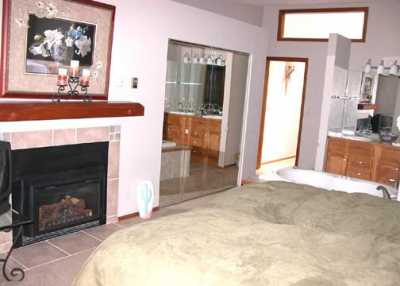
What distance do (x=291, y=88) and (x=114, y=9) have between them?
4.92 m

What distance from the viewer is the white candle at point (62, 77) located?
325cm

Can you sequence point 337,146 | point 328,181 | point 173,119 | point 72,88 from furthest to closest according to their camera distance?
1. point 337,146
2. point 173,119
3. point 328,181
4. point 72,88

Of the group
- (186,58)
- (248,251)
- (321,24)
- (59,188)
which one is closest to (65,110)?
(59,188)

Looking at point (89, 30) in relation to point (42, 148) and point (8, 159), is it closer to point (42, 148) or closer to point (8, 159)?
point (42, 148)

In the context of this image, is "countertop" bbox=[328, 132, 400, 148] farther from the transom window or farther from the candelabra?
the candelabra

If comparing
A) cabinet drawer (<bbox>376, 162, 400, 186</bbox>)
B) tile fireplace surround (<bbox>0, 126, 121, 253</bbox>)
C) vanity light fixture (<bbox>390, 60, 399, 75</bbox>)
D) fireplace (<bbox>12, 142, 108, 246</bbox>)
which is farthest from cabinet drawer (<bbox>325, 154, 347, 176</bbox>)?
fireplace (<bbox>12, 142, 108, 246</bbox>)

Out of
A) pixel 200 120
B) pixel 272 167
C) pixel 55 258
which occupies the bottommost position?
pixel 55 258

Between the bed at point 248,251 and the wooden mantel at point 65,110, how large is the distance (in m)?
1.44

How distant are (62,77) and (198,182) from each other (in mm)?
2318

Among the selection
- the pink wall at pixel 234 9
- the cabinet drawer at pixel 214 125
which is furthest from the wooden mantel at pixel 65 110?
the pink wall at pixel 234 9

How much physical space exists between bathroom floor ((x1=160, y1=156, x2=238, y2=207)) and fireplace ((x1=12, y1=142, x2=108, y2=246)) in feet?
3.08

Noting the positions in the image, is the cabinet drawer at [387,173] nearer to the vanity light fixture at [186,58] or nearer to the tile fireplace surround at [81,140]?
the vanity light fixture at [186,58]

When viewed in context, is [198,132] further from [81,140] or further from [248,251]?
[248,251]

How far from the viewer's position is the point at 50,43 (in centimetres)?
321
